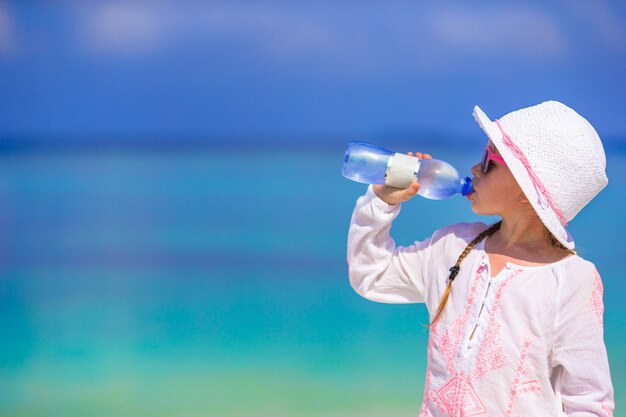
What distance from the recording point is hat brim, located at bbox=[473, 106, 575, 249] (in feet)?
4.29

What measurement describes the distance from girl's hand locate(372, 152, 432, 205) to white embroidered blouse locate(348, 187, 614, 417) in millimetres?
11

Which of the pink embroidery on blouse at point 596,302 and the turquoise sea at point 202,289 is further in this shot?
the turquoise sea at point 202,289

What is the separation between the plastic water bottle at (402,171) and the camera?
139 cm

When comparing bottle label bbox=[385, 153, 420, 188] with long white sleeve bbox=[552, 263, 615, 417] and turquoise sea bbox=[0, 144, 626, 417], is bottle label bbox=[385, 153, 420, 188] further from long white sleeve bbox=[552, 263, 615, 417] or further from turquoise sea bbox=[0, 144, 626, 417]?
turquoise sea bbox=[0, 144, 626, 417]

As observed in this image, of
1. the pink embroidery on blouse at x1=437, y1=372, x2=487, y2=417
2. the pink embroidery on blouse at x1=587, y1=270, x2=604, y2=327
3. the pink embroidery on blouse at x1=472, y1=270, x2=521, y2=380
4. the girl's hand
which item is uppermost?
the girl's hand

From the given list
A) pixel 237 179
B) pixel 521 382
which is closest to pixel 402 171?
pixel 521 382

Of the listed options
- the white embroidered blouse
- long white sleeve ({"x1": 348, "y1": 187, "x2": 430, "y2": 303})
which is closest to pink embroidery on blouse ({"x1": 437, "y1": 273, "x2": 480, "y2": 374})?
the white embroidered blouse

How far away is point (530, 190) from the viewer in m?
1.31

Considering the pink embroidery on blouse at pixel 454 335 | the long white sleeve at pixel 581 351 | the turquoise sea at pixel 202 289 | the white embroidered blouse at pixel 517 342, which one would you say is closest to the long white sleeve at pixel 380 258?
the white embroidered blouse at pixel 517 342

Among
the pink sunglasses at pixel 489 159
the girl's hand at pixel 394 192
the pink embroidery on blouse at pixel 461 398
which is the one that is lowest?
the pink embroidery on blouse at pixel 461 398

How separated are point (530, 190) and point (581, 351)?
0.23m

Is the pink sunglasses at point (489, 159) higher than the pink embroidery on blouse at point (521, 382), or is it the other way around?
the pink sunglasses at point (489, 159)

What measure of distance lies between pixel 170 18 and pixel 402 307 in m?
→ 0.89

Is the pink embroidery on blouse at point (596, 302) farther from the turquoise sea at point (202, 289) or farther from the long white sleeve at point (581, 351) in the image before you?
the turquoise sea at point (202, 289)
